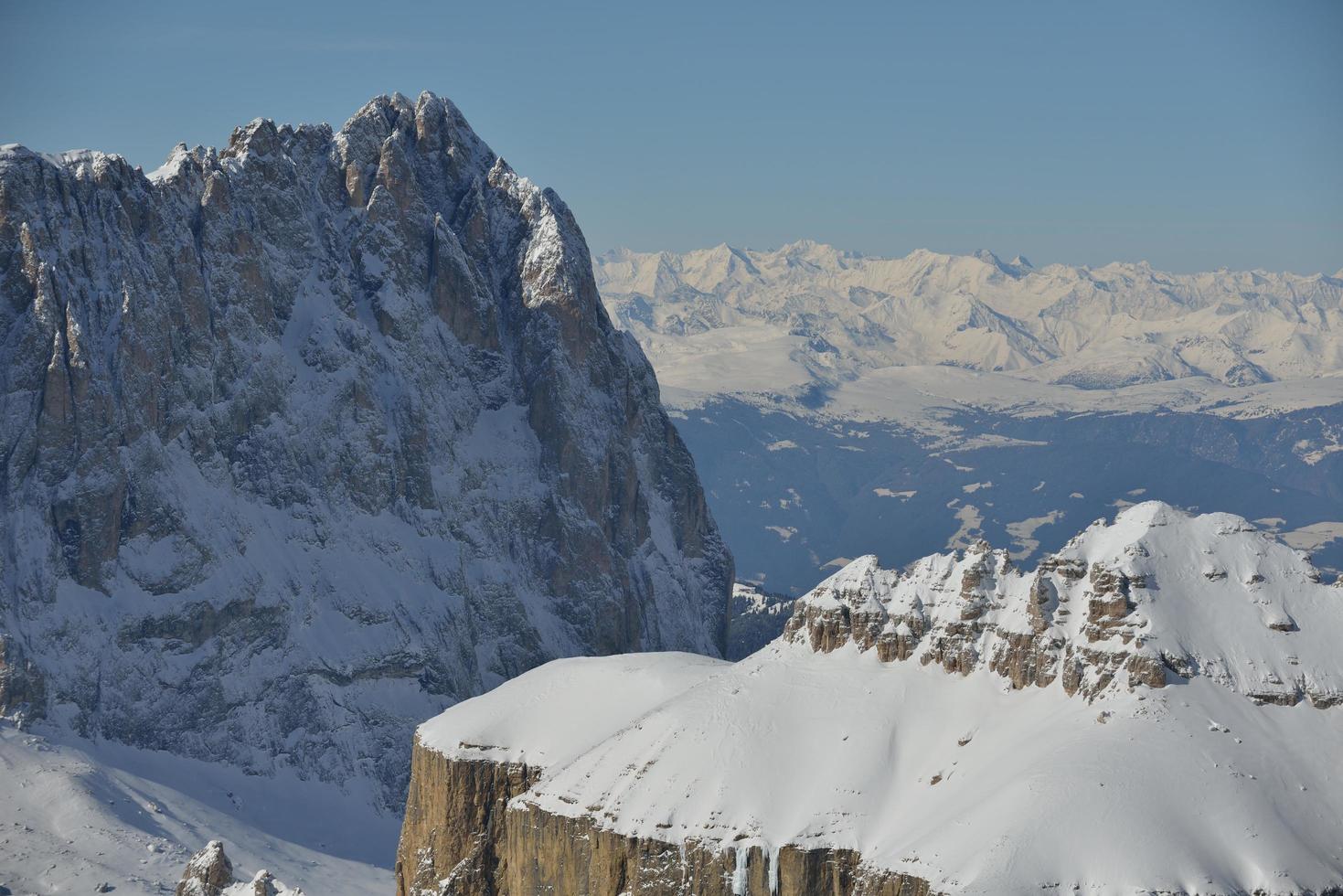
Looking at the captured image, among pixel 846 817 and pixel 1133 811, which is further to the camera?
pixel 846 817

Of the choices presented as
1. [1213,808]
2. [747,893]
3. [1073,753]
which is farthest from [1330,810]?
[747,893]

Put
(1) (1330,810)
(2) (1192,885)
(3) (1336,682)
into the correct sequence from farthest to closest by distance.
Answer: (3) (1336,682) → (1) (1330,810) → (2) (1192,885)

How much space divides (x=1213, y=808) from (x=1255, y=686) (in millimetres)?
19920

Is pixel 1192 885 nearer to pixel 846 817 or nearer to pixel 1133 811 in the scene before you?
pixel 1133 811

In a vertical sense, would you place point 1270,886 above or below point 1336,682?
below

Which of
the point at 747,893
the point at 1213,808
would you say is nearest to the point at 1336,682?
the point at 1213,808

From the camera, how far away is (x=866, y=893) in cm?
18775

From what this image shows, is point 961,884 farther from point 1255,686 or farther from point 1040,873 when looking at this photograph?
point 1255,686

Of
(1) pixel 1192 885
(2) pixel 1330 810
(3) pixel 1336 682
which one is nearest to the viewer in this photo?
(1) pixel 1192 885

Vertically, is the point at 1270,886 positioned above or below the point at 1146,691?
below

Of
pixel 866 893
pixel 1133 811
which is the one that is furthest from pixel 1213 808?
pixel 866 893

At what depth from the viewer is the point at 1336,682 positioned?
198500 mm

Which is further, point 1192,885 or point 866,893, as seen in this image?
point 866,893

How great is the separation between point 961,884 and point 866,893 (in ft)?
45.9
